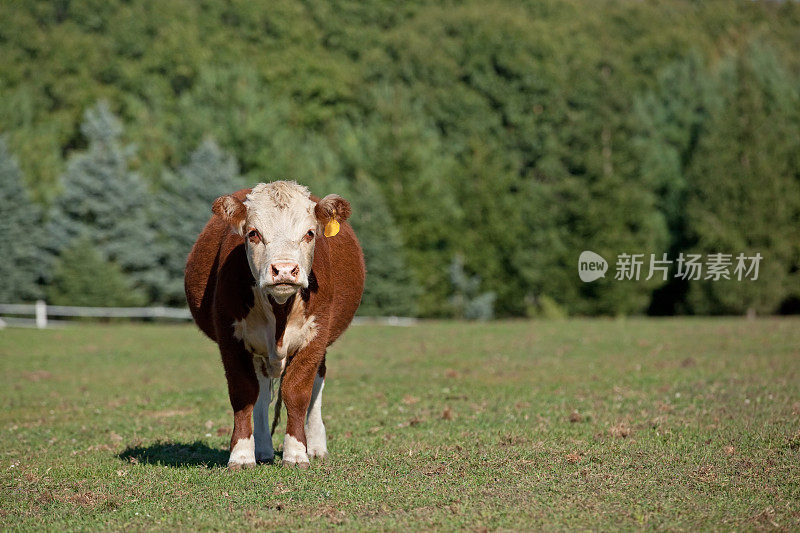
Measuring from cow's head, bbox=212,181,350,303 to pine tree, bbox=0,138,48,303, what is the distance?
44056mm

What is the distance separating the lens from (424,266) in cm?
5684

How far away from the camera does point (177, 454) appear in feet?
34.0

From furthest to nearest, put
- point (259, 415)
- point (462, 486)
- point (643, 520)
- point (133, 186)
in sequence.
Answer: point (133, 186)
point (259, 415)
point (462, 486)
point (643, 520)

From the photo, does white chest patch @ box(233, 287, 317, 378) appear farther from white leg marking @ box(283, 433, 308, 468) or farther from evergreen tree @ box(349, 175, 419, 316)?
evergreen tree @ box(349, 175, 419, 316)

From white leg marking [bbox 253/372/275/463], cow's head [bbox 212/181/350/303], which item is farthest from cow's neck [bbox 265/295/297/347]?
white leg marking [bbox 253/372/275/463]

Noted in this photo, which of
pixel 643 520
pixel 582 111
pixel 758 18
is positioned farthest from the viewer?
pixel 758 18

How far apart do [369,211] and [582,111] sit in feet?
53.5

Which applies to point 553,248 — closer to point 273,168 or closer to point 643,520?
point 273,168

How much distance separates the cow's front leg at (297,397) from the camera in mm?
8719

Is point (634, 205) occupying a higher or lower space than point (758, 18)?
lower

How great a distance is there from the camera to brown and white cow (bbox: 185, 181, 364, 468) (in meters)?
8.23

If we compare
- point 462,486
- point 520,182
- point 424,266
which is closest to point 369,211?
point 424,266

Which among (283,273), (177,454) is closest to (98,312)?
(177,454)

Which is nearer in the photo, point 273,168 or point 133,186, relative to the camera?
point 133,186
